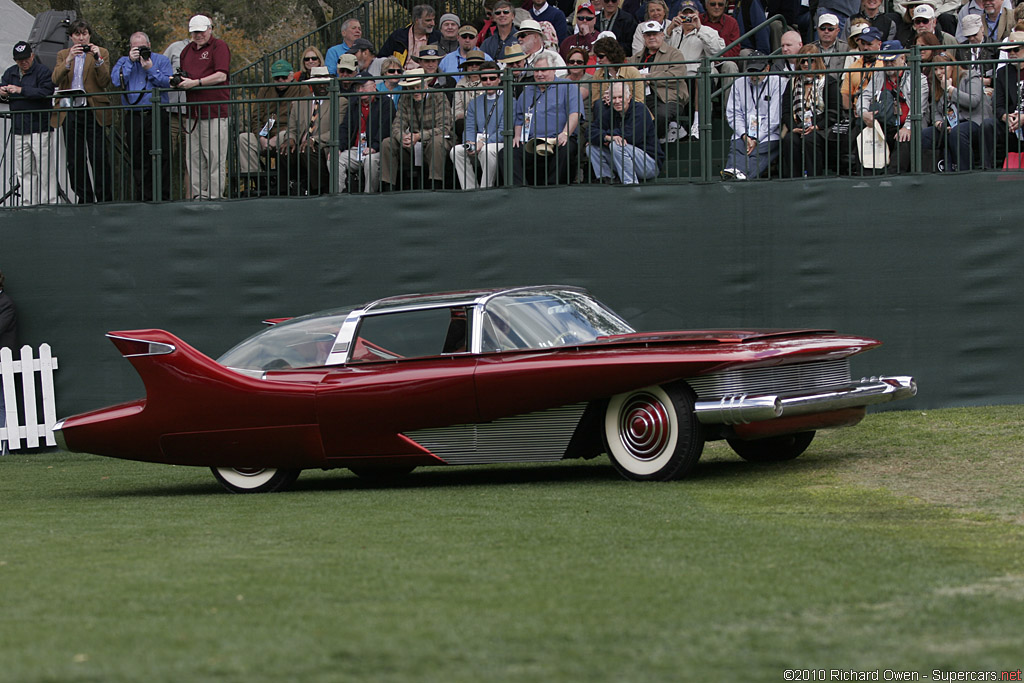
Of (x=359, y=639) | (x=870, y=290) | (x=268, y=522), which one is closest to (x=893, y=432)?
(x=870, y=290)

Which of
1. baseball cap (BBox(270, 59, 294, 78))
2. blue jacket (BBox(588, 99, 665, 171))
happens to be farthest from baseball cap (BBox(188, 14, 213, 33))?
blue jacket (BBox(588, 99, 665, 171))

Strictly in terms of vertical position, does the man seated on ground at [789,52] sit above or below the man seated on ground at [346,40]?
below

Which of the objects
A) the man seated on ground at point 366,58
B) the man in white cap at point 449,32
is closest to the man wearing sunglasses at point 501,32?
the man in white cap at point 449,32

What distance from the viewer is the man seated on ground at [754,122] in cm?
1273

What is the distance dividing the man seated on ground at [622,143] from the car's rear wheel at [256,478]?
4906 millimetres

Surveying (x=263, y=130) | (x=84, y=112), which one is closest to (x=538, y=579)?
(x=263, y=130)

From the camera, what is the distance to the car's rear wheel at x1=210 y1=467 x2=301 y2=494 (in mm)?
9828

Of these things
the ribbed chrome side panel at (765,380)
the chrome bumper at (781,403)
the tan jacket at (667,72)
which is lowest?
the chrome bumper at (781,403)

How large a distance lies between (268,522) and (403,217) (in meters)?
6.11

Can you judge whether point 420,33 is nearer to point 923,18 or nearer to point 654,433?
point 923,18

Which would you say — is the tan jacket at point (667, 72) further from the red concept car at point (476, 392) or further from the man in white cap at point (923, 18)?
the red concept car at point (476, 392)

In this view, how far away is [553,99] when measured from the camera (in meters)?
13.1

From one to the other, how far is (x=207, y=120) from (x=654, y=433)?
288 inches

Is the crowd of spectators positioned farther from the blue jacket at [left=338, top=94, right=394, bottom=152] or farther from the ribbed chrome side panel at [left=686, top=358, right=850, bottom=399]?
the ribbed chrome side panel at [left=686, top=358, right=850, bottom=399]
